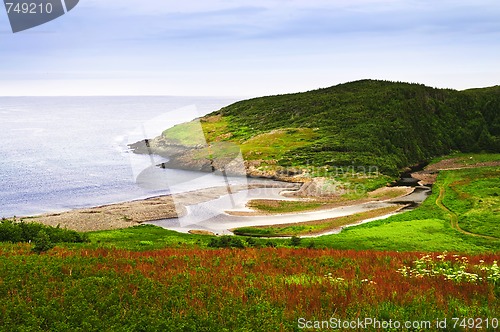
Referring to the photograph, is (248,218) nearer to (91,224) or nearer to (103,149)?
(91,224)

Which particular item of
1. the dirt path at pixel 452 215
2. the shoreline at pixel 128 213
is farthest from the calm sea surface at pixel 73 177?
the dirt path at pixel 452 215

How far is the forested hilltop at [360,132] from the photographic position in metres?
135

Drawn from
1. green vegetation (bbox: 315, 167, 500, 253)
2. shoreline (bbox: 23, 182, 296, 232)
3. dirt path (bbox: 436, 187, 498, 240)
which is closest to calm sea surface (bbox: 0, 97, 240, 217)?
shoreline (bbox: 23, 182, 296, 232)

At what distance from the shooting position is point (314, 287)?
46.7ft

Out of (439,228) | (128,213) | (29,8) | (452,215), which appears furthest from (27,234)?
(452,215)

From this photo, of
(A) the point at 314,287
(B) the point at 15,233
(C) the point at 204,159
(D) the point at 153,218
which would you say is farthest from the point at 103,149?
(A) the point at 314,287

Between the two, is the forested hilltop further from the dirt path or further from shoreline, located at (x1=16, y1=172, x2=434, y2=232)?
the dirt path

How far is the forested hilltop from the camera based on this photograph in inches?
5305

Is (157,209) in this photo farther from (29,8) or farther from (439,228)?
(29,8)

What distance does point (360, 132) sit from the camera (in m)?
148

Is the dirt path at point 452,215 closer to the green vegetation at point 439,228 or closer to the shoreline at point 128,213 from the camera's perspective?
the green vegetation at point 439,228

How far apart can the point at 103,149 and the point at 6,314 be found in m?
172

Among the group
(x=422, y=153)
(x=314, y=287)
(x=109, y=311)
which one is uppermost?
(x=109, y=311)

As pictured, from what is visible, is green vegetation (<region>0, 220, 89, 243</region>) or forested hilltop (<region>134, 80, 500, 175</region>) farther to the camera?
forested hilltop (<region>134, 80, 500, 175</region>)
